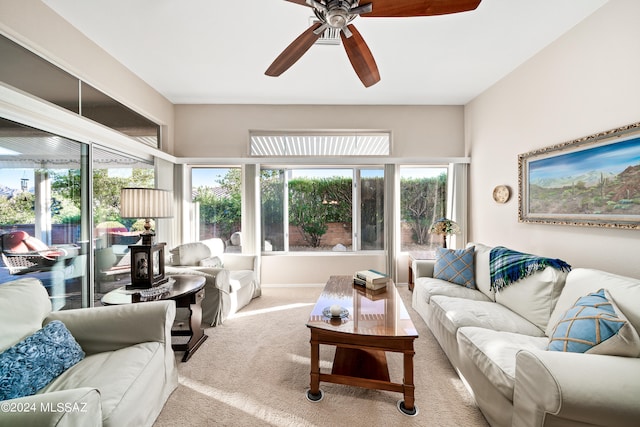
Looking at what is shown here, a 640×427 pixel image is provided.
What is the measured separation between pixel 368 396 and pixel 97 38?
3722 millimetres

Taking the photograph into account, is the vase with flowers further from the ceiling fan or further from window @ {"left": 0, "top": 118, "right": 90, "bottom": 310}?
window @ {"left": 0, "top": 118, "right": 90, "bottom": 310}

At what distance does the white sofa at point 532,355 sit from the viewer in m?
1.07

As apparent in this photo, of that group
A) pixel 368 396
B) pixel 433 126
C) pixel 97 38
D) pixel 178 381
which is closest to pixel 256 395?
pixel 178 381

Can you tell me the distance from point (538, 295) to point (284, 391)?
1969 mm

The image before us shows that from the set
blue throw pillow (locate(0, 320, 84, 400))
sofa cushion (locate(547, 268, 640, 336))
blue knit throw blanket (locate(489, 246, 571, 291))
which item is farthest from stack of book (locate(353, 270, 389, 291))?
blue throw pillow (locate(0, 320, 84, 400))

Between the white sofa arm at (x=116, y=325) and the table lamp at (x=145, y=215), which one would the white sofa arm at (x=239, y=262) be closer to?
the table lamp at (x=145, y=215)

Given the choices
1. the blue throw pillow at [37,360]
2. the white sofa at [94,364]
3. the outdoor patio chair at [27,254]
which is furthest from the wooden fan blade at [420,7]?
the outdoor patio chair at [27,254]

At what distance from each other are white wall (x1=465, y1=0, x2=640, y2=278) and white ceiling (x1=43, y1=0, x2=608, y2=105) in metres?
0.20

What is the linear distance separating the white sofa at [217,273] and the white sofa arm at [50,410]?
169 cm

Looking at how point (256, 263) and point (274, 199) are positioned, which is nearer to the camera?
point (256, 263)

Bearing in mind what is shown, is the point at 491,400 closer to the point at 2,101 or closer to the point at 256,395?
the point at 256,395

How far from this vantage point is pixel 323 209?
13.6 feet

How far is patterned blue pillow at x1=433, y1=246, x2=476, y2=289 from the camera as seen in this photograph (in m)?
2.70

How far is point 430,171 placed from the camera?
4090 mm
